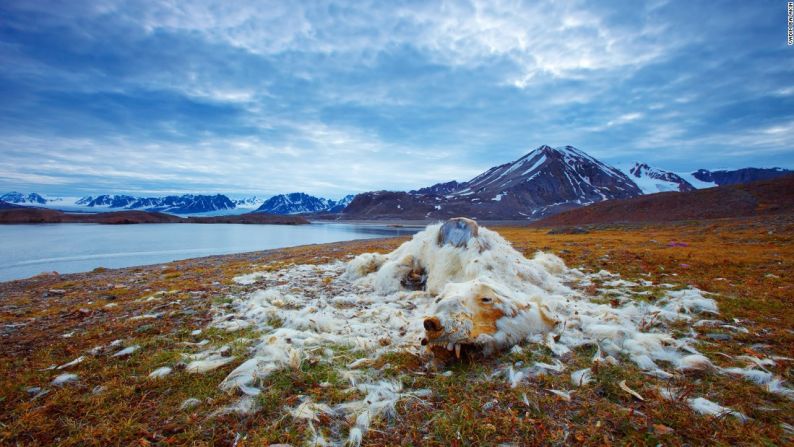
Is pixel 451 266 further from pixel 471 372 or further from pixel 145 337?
pixel 145 337

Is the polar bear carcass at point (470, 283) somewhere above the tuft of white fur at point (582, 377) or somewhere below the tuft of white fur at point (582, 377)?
above

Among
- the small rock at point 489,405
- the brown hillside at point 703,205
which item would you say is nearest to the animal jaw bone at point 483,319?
the small rock at point 489,405

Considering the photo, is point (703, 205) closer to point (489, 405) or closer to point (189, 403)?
point (489, 405)

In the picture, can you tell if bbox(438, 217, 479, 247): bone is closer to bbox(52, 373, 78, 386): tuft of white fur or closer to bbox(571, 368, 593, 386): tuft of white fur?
bbox(571, 368, 593, 386): tuft of white fur

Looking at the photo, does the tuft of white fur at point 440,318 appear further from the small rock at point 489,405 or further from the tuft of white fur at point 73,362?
the tuft of white fur at point 73,362

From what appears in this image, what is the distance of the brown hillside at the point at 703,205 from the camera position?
3834 centimetres

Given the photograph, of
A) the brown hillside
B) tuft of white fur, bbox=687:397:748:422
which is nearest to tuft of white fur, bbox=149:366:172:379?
Result: tuft of white fur, bbox=687:397:748:422

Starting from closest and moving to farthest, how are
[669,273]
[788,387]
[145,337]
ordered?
[788,387]
[145,337]
[669,273]

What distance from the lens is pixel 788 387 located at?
334 centimetres

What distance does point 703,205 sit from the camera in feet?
149

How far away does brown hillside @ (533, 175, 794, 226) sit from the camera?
1510 inches

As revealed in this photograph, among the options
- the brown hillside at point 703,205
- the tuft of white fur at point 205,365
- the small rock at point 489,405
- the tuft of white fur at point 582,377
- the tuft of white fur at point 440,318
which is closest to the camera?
the small rock at point 489,405

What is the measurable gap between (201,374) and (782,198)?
58.9 metres

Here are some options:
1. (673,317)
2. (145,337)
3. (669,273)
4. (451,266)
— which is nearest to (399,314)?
(451,266)
